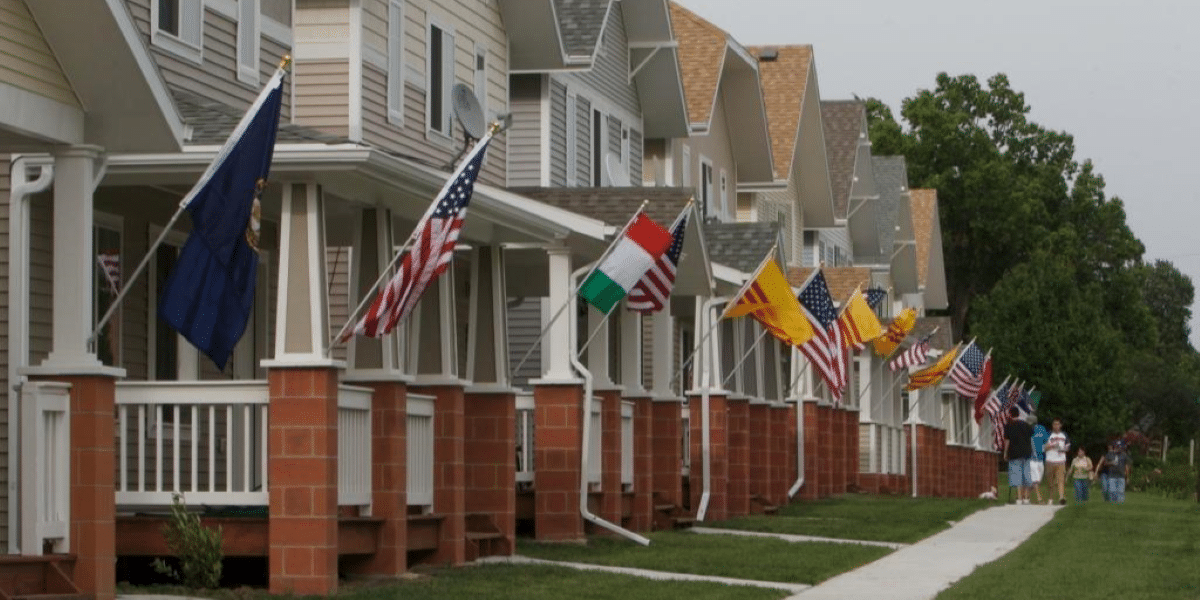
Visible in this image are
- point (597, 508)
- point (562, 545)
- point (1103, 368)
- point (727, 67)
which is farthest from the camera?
point (1103, 368)

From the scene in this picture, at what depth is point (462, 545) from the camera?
69.9 feet

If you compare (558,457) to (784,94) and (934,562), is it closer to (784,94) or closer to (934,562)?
(934,562)

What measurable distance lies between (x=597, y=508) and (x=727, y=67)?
66.6 feet

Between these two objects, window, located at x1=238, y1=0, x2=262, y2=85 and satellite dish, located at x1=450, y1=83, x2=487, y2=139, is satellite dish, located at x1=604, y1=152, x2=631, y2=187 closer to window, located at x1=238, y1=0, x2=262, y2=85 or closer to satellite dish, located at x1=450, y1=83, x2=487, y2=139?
satellite dish, located at x1=450, y1=83, x2=487, y2=139

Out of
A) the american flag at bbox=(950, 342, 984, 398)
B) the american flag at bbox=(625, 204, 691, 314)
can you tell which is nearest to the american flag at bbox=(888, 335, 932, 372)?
the american flag at bbox=(950, 342, 984, 398)

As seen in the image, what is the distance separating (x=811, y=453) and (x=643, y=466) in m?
15.4

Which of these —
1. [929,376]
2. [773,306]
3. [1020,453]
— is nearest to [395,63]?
[773,306]

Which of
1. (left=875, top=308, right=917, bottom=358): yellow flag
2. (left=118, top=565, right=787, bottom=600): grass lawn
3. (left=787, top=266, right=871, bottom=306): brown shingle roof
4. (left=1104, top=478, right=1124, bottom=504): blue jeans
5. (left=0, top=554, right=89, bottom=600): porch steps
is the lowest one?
(left=1104, top=478, right=1124, bottom=504): blue jeans

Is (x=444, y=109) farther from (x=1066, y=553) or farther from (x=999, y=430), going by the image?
(x=999, y=430)

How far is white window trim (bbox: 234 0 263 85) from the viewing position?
2255cm

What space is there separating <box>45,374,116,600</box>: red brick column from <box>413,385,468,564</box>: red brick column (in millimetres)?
6383

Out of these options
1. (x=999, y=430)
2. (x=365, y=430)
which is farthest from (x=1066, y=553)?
(x=999, y=430)

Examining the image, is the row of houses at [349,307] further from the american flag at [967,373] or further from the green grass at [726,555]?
the american flag at [967,373]

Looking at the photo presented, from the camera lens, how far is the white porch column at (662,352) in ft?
97.3
